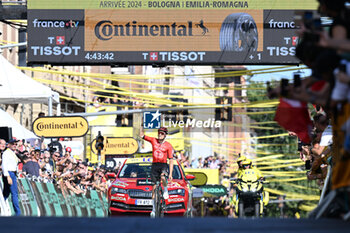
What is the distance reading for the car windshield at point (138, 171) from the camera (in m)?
21.5

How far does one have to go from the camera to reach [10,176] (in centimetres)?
1911

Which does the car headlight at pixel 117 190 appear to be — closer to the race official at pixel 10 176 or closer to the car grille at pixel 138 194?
the car grille at pixel 138 194

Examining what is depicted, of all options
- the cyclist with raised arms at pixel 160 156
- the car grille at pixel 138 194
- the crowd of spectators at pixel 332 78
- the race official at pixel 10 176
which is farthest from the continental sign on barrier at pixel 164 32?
the crowd of spectators at pixel 332 78

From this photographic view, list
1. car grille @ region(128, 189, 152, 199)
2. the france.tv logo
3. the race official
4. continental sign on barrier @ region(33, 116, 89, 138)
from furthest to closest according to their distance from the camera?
the france.tv logo → continental sign on barrier @ region(33, 116, 89, 138) → car grille @ region(128, 189, 152, 199) → the race official

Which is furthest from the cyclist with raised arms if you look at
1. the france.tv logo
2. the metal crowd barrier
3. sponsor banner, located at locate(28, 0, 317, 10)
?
the france.tv logo

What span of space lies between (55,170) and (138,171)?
4816 millimetres

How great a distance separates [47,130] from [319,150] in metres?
17.3

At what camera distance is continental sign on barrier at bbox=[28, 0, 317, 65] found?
2269 centimetres

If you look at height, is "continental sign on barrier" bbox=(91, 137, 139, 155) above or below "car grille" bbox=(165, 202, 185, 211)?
below

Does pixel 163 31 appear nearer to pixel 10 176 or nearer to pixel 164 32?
pixel 164 32

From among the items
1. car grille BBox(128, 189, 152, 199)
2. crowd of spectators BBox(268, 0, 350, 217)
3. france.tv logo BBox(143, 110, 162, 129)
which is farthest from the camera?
france.tv logo BBox(143, 110, 162, 129)

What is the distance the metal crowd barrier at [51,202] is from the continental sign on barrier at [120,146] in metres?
13.5

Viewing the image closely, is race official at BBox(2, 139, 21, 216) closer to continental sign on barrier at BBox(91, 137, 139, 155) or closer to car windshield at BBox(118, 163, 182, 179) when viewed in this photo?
car windshield at BBox(118, 163, 182, 179)

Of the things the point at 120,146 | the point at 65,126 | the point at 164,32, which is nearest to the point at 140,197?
the point at 164,32
